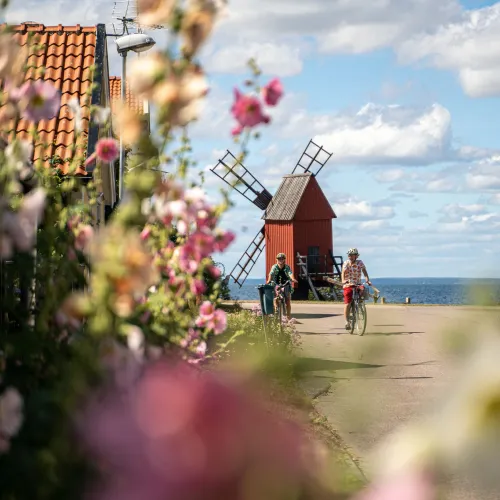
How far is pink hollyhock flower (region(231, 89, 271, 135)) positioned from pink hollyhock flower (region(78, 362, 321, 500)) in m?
1.48

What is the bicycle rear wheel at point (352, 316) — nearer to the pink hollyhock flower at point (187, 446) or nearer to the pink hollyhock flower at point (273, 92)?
the pink hollyhock flower at point (273, 92)

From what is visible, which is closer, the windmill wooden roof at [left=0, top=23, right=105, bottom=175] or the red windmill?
the windmill wooden roof at [left=0, top=23, right=105, bottom=175]

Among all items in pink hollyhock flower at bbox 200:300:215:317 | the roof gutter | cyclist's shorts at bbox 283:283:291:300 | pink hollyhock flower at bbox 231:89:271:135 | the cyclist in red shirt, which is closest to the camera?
pink hollyhock flower at bbox 231:89:271:135

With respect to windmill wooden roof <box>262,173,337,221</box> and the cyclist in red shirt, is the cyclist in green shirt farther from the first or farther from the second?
windmill wooden roof <box>262,173,337,221</box>

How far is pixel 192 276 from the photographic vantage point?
3.30 metres

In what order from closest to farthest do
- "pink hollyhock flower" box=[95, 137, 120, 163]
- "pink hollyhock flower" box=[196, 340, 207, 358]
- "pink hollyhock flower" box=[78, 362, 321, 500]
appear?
"pink hollyhock flower" box=[78, 362, 321, 500] < "pink hollyhock flower" box=[95, 137, 120, 163] < "pink hollyhock flower" box=[196, 340, 207, 358]

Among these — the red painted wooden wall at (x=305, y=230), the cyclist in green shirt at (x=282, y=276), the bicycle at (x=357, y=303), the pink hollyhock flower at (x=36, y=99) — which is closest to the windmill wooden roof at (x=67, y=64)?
the cyclist in green shirt at (x=282, y=276)

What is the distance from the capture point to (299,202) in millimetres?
48938

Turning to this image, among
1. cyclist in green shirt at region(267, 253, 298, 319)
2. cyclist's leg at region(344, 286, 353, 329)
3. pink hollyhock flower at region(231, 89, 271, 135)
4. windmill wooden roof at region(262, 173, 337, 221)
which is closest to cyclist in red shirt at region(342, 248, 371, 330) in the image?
cyclist's leg at region(344, 286, 353, 329)

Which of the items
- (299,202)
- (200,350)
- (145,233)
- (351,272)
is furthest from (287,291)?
(299,202)

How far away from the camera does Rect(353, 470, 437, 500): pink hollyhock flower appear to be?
523mm

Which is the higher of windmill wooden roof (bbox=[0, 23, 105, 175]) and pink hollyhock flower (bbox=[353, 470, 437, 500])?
windmill wooden roof (bbox=[0, 23, 105, 175])

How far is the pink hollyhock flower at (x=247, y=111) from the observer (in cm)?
197

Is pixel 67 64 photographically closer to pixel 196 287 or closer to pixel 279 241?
pixel 196 287
